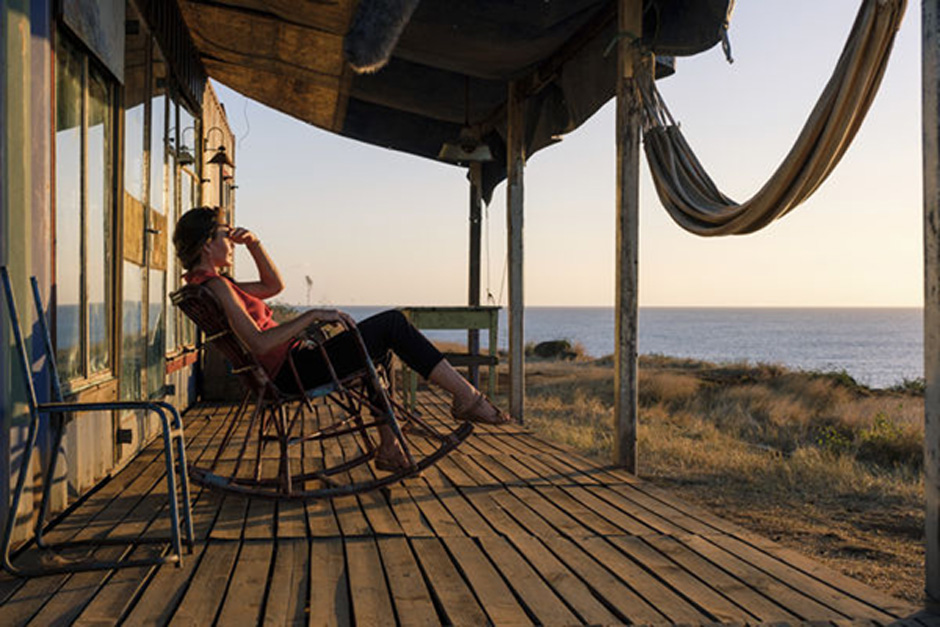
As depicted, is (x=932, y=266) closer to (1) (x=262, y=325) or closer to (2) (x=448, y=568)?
(2) (x=448, y=568)

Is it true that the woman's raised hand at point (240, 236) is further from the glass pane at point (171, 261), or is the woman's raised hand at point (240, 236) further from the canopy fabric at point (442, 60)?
the glass pane at point (171, 261)

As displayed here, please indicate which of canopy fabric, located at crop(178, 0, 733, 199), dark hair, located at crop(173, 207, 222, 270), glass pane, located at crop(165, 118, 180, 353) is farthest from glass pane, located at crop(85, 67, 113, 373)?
glass pane, located at crop(165, 118, 180, 353)

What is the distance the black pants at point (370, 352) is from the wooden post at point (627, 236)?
123cm

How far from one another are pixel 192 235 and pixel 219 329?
43cm

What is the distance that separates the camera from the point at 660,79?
500cm

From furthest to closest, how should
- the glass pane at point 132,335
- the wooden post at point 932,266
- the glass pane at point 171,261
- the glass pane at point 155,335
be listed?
1. the glass pane at point 171,261
2. the glass pane at point 155,335
3. the glass pane at point 132,335
4. the wooden post at point 932,266

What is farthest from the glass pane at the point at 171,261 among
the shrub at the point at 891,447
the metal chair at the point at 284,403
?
the shrub at the point at 891,447

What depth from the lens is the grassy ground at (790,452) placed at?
3975mm

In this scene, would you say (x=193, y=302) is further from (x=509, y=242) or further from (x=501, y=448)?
(x=509, y=242)

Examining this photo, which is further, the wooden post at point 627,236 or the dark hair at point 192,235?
the wooden post at point 627,236

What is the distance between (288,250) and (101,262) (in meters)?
28.9

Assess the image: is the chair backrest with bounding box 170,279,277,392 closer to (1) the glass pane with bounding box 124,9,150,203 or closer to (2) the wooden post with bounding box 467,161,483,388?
(1) the glass pane with bounding box 124,9,150,203

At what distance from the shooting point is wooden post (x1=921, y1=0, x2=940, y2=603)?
7.29 feet

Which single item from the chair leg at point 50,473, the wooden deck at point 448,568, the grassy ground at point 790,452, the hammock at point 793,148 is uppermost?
the hammock at point 793,148
